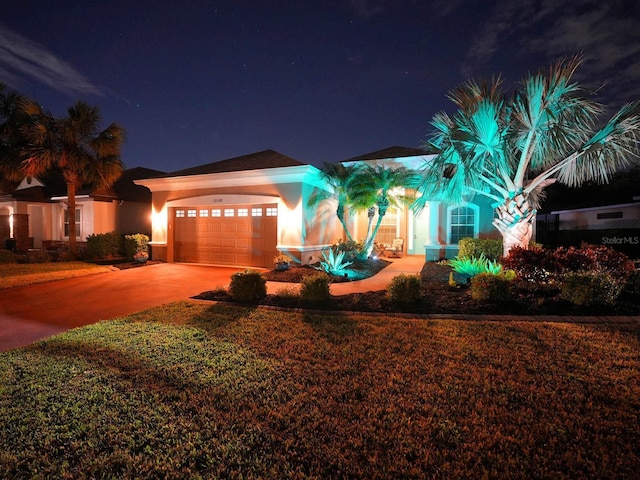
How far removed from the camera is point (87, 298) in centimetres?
777

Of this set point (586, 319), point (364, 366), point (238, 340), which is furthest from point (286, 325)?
point (586, 319)

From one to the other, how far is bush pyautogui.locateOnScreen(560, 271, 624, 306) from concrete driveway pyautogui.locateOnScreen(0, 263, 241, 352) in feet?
25.7

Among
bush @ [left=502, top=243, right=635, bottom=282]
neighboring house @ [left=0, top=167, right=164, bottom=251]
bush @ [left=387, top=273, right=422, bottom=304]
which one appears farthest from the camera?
neighboring house @ [left=0, top=167, right=164, bottom=251]

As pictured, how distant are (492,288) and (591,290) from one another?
4.98ft

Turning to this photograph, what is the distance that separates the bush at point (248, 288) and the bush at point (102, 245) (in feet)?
37.6

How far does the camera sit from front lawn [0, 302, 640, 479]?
2.35m

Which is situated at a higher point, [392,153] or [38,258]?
[392,153]

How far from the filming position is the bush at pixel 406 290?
6.32 metres

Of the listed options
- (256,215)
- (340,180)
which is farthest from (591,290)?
(256,215)

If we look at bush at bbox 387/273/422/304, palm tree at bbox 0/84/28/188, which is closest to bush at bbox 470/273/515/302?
bush at bbox 387/273/422/304

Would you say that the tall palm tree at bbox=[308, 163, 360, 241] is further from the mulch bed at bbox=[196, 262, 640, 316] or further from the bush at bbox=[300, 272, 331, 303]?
the bush at bbox=[300, 272, 331, 303]

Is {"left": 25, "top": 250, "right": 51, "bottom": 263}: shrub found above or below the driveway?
above

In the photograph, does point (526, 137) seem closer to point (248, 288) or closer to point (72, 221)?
point (248, 288)

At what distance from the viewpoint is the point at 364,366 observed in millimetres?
3854
